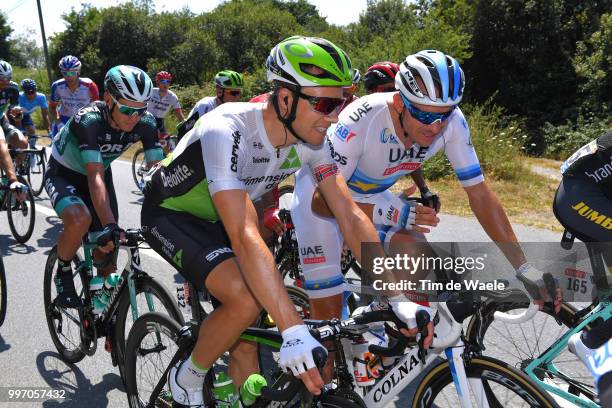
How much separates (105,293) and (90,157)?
0.98 meters

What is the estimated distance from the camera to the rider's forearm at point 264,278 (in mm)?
2193

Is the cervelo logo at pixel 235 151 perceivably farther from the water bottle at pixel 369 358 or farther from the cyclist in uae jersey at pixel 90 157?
the cyclist in uae jersey at pixel 90 157

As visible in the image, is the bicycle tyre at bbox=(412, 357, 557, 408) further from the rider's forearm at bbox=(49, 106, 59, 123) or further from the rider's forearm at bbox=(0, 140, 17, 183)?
the rider's forearm at bbox=(49, 106, 59, 123)

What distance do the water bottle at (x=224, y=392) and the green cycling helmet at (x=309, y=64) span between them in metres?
1.47

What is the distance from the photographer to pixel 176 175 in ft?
9.43

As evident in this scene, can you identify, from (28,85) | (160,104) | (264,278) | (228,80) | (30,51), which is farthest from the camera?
(30,51)

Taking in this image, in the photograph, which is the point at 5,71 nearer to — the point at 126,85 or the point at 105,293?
the point at 126,85

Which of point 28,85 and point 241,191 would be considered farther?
point 28,85

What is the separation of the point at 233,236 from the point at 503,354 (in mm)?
2396

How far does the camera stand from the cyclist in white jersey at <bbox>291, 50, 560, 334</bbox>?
3150mm

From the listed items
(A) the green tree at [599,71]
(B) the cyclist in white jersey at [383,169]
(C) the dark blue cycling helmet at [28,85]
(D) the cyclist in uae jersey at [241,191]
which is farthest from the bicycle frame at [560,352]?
(A) the green tree at [599,71]

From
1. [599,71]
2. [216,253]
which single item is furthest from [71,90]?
[599,71]

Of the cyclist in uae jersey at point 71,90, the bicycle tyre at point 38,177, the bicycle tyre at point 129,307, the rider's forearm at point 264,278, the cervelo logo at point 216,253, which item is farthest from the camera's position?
the cyclist in uae jersey at point 71,90

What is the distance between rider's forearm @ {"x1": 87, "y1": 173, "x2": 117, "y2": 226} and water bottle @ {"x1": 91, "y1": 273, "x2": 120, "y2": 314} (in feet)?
1.25
